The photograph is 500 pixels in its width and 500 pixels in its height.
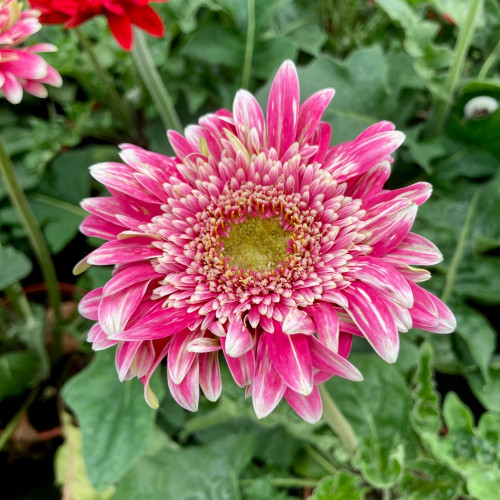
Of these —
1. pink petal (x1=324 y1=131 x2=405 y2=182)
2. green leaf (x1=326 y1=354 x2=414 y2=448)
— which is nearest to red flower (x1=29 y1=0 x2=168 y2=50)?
pink petal (x1=324 y1=131 x2=405 y2=182)

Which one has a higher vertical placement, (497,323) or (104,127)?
(104,127)

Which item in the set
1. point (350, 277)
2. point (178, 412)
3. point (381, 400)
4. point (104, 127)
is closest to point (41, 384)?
point (178, 412)

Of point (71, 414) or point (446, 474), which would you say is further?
point (71, 414)

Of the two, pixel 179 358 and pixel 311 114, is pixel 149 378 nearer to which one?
pixel 179 358

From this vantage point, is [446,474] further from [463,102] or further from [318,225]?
[463,102]

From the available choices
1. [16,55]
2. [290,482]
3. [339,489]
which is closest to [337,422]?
[339,489]

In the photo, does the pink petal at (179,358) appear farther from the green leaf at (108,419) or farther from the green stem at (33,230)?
the green stem at (33,230)
